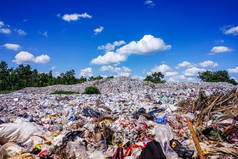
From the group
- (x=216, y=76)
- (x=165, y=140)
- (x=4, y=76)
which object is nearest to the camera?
(x=165, y=140)

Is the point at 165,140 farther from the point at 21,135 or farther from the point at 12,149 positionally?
the point at 21,135

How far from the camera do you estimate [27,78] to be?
84.5 ft

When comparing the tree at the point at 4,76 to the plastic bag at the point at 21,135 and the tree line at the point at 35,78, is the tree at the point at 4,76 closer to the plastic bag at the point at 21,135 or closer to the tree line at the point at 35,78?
the tree line at the point at 35,78

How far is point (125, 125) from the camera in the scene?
117 inches

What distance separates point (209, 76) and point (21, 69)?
25.7 metres

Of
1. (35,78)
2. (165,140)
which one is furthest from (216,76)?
(35,78)

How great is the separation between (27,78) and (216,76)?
2539cm

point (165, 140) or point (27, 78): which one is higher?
point (27, 78)

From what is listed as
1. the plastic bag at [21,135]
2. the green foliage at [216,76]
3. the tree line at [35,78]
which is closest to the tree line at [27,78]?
the tree line at [35,78]

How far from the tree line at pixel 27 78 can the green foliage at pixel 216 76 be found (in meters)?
13.0

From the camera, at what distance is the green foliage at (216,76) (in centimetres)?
1889

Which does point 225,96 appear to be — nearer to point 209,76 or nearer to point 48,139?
point 48,139

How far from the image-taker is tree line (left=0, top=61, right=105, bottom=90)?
22859 millimetres

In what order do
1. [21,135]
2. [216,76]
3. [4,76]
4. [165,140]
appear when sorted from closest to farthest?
[165,140] → [21,135] → [216,76] → [4,76]
